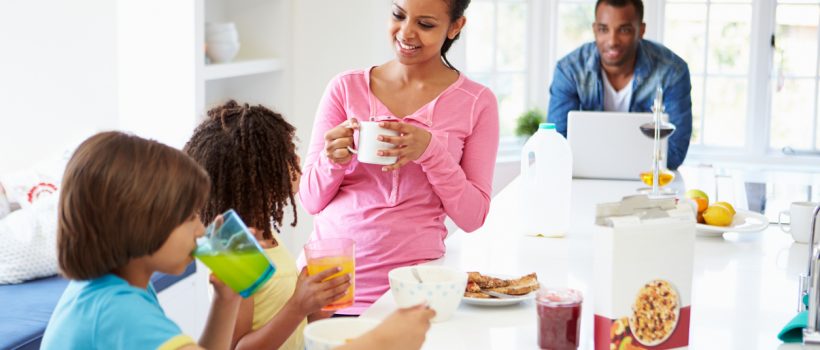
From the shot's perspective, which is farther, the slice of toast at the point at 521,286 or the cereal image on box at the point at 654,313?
the slice of toast at the point at 521,286

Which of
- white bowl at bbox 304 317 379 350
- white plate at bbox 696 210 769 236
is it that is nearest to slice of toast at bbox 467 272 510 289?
white bowl at bbox 304 317 379 350

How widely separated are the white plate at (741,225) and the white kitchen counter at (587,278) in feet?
0.08

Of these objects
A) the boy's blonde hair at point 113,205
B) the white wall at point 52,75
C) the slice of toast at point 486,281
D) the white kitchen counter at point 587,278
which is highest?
the white wall at point 52,75

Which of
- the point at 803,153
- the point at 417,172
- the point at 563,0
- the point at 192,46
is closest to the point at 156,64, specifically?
the point at 192,46

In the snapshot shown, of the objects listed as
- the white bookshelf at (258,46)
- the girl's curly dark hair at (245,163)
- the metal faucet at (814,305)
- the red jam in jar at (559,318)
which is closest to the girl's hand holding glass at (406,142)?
the girl's curly dark hair at (245,163)

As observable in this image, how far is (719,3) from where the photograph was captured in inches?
207

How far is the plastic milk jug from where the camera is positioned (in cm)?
235

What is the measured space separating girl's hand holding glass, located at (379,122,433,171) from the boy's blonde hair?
0.67 m

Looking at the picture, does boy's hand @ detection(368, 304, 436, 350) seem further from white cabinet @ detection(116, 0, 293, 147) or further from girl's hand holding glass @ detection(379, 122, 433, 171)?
white cabinet @ detection(116, 0, 293, 147)

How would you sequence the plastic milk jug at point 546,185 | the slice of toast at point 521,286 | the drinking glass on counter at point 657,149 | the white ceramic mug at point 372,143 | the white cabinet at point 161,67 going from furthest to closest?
the white cabinet at point 161,67 → the drinking glass on counter at point 657,149 → the plastic milk jug at point 546,185 → the white ceramic mug at point 372,143 → the slice of toast at point 521,286

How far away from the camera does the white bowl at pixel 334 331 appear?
1.29 metres

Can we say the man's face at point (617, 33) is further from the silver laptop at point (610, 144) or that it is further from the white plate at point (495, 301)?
the white plate at point (495, 301)

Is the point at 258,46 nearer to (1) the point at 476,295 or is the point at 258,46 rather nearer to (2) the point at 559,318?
(1) the point at 476,295

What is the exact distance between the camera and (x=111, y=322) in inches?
46.8
